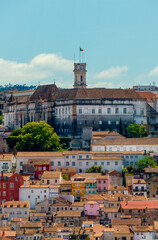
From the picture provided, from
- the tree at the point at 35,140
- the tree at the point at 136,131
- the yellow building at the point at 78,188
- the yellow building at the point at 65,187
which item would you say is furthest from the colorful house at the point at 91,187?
the tree at the point at 136,131

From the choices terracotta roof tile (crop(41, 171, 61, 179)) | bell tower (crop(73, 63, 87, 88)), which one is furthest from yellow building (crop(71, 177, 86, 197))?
bell tower (crop(73, 63, 87, 88))

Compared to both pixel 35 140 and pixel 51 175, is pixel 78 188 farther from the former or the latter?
pixel 35 140

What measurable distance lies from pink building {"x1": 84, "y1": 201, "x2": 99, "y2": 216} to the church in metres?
35.5

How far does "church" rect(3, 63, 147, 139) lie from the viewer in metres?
132

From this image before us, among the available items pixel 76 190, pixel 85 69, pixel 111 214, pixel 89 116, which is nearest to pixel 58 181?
pixel 76 190

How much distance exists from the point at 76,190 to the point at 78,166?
8.70 meters

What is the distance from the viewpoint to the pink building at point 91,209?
94250 mm

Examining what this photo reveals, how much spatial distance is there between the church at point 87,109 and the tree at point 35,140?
31.6ft

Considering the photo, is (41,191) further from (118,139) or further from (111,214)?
(118,139)

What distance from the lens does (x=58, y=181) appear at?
100m

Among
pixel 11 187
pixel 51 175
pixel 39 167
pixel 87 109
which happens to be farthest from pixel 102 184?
pixel 87 109

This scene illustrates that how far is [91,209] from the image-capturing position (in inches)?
3713

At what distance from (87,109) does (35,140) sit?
676 inches

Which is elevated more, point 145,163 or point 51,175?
point 145,163
